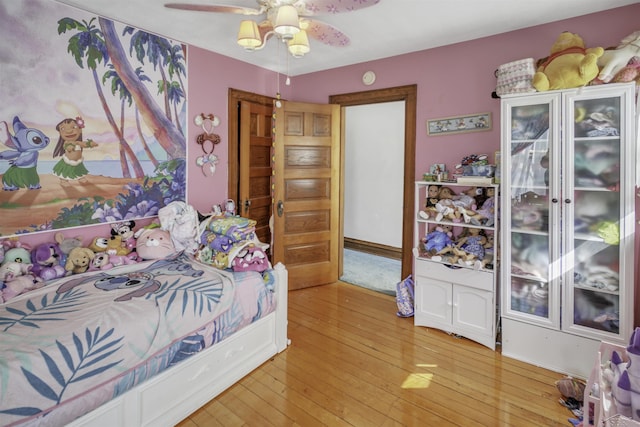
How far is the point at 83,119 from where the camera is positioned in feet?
8.20

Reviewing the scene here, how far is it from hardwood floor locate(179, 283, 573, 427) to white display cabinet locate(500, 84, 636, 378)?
30 cm

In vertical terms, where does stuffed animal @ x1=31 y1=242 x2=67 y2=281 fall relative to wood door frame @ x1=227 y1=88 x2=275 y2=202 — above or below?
below

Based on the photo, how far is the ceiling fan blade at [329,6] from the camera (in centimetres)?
182

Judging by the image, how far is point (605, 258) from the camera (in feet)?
7.47

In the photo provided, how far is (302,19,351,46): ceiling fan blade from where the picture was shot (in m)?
2.18

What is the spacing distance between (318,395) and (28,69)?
2.79 m

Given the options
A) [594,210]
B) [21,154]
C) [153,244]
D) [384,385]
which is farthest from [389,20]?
[21,154]

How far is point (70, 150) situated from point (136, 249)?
84 cm

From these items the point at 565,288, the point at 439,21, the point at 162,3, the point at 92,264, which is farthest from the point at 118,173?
the point at 565,288

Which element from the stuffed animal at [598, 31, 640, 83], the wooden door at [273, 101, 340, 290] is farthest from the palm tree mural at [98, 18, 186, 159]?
the stuffed animal at [598, 31, 640, 83]

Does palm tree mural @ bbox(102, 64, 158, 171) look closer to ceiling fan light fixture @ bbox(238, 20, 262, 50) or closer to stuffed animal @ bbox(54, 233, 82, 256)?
stuffed animal @ bbox(54, 233, 82, 256)

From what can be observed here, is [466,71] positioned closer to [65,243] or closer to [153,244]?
[153,244]

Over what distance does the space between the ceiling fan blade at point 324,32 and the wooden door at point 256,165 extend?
A: 153 centimetres

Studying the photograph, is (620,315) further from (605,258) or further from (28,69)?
(28,69)
